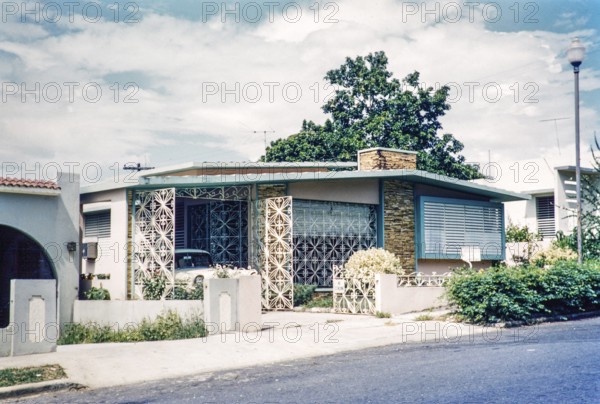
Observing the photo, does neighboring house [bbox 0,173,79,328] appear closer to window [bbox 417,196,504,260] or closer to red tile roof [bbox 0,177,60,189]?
red tile roof [bbox 0,177,60,189]

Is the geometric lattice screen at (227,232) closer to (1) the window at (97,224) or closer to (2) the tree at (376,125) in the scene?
(1) the window at (97,224)

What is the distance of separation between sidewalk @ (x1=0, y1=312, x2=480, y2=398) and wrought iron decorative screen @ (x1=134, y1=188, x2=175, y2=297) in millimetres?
2887

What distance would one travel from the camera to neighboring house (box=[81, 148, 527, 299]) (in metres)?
16.3

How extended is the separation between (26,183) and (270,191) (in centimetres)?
652

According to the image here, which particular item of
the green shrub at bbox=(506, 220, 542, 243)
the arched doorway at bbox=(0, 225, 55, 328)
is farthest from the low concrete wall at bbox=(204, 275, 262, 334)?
the green shrub at bbox=(506, 220, 542, 243)

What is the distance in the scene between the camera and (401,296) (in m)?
16.5

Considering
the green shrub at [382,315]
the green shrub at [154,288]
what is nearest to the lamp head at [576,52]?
the green shrub at [382,315]

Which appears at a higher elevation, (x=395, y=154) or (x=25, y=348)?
(x=395, y=154)

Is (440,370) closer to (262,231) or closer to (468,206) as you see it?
(262,231)

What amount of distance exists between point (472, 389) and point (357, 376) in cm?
184

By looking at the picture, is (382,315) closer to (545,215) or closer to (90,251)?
(90,251)

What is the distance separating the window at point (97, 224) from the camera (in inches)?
682

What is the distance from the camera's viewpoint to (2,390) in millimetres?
9125

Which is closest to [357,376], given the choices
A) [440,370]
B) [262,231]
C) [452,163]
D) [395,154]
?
[440,370]
